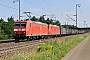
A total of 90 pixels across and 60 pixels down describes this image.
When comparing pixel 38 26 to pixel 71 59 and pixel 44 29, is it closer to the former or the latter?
pixel 44 29

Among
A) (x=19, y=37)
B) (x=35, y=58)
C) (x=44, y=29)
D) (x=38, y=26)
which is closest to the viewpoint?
(x=35, y=58)

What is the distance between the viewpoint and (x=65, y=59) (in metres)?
16.2

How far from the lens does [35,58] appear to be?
508 inches

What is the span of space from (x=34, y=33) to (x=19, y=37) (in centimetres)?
610

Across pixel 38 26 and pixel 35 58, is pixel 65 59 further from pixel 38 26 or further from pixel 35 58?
pixel 38 26

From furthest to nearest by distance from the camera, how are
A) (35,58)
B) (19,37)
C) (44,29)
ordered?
1. (44,29)
2. (19,37)
3. (35,58)

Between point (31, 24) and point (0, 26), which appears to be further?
point (0, 26)

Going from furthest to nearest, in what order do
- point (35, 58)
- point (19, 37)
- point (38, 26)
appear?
point (38, 26)
point (19, 37)
point (35, 58)

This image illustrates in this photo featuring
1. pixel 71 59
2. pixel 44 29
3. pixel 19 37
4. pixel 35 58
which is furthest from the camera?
pixel 44 29

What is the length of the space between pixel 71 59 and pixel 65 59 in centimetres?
43

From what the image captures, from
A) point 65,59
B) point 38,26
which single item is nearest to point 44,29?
point 38,26

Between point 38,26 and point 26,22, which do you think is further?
point 38,26

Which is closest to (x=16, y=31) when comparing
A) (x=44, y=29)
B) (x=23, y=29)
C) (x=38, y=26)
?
(x=23, y=29)

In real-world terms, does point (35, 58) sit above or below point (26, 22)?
below
